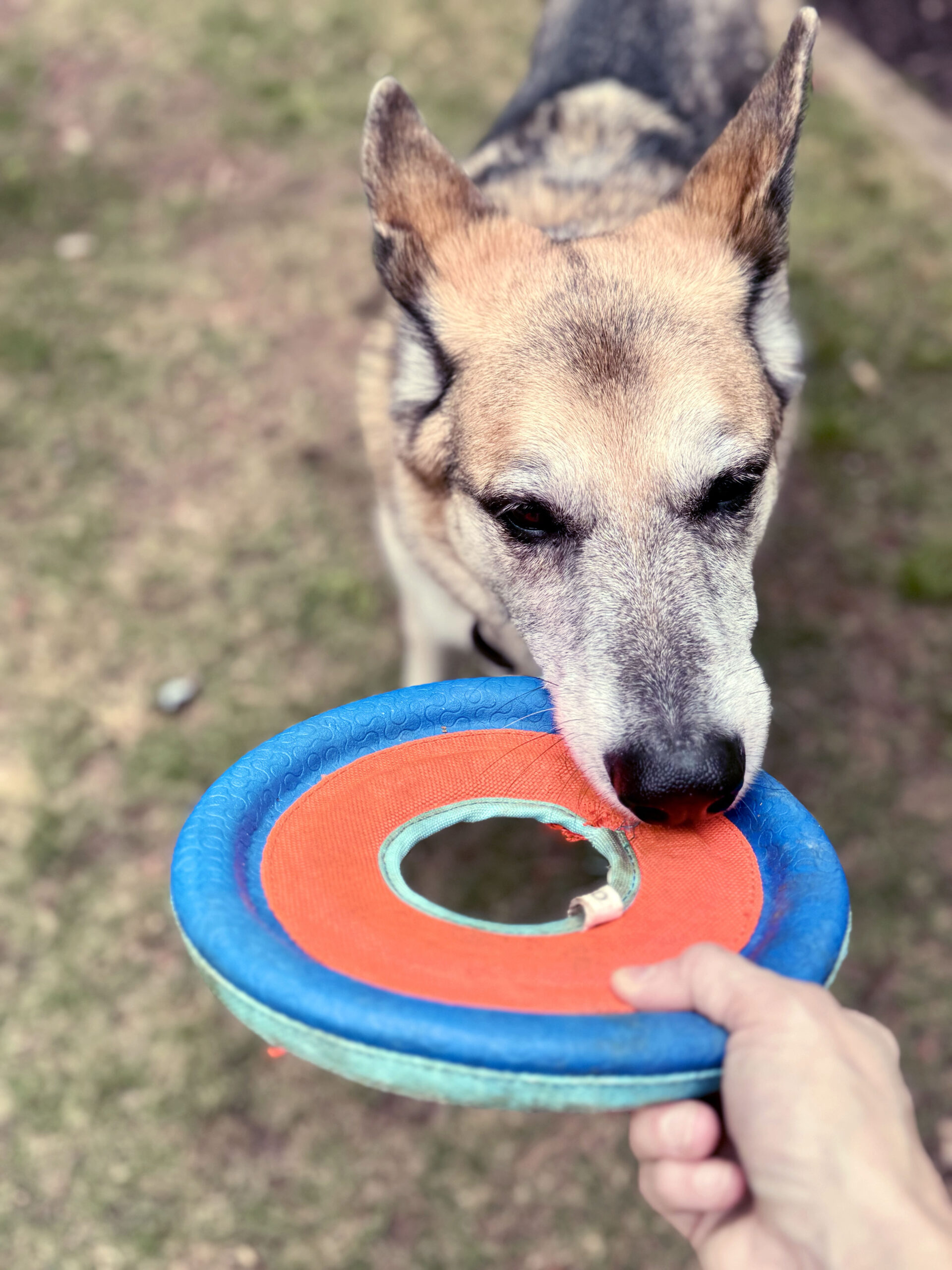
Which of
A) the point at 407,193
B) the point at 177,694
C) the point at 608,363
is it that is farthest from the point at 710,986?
the point at 177,694

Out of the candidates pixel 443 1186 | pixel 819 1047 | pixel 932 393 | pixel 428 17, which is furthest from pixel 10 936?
pixel 428 17

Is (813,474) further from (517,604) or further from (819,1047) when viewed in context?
(819,1047)

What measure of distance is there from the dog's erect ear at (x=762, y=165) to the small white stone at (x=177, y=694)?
3090 millimetres

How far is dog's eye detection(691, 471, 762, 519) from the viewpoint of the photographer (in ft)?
8.61

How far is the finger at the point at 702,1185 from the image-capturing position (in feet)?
6.08

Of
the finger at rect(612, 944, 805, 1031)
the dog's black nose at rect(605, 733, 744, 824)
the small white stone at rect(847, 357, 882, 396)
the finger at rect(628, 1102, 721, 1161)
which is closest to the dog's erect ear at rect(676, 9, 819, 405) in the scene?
the dog's black nose at rect(605, 733, 744, 824)

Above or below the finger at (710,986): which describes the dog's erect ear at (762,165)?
above

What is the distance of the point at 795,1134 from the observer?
1.68 meters

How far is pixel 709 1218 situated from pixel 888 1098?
547mm

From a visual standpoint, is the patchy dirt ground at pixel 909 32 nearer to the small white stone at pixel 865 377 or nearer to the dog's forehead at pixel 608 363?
the small white stone at pixel 865 377

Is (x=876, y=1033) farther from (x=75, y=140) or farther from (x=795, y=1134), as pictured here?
(x=75, y=140)

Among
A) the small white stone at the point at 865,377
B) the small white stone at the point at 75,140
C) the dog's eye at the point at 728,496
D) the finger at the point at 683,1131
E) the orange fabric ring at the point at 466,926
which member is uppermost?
the small white stone at the point at 75,140

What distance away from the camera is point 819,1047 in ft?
5.61

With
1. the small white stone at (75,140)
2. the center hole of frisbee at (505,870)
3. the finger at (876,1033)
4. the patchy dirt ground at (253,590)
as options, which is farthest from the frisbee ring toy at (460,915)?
the small white stone at (75,140)
